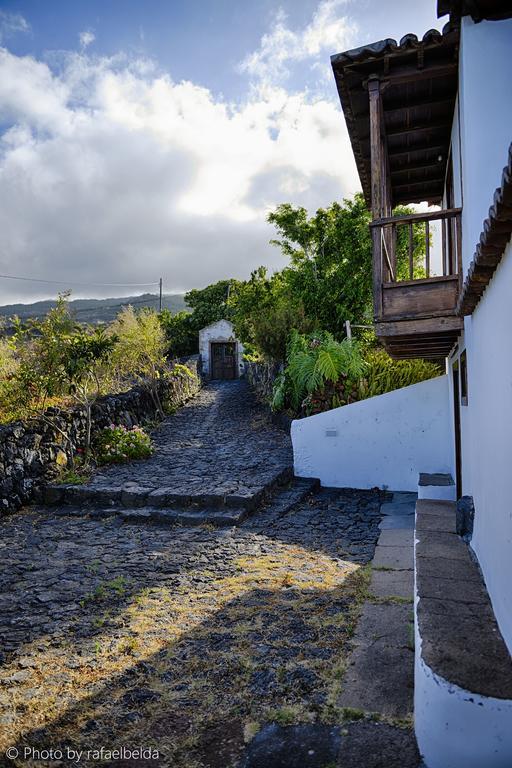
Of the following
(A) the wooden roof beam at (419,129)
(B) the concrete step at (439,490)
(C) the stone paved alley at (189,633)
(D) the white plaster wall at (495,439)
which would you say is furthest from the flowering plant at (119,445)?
(D) the white plaster wall at (495,439)

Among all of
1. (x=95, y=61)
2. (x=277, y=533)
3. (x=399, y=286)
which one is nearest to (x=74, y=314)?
(x=95, y=61)

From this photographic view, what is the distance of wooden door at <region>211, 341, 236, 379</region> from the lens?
91.7 ft

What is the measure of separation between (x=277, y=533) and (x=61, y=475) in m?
4.14

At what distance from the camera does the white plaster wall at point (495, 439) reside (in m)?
2.66

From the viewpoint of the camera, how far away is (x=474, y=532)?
416 centimetres

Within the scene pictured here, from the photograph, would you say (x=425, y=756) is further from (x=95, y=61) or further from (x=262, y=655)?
(x=95, y=61)

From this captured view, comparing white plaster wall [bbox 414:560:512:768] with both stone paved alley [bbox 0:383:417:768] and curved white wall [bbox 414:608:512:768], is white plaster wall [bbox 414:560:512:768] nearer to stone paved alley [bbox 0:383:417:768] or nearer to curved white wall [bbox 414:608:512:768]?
curved white wall [bbox 414:608:512:768]

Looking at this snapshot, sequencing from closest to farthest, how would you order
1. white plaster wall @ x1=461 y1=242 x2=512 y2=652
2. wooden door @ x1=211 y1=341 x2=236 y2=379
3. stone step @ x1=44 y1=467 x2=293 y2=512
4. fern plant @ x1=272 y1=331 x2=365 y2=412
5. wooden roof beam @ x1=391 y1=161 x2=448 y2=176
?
white plaster wall @ x1=461 y1=242 x2=512 y2=652
stone step @ x1=44 y1=467 x2=293 y2=512
wooden roof beam @ x1=391 y1=161 x2=448 y2=176
fern plant @ x1=272 y1=331 x2=365 y2=412
wooden door @ x1=211 y1=341 x2=236 y2=379

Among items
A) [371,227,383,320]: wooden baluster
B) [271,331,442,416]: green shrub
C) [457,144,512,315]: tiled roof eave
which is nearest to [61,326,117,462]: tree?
[271,331,442,416]: green shrub

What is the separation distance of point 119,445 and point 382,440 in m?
4.98

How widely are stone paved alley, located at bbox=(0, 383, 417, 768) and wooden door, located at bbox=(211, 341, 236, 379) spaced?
65.6ft

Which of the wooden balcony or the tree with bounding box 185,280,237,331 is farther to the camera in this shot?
the tree with bounding box 185,280,237,331

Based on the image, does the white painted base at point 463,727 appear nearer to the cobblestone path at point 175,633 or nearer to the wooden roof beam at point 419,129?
the cobblestone path at point 175,633

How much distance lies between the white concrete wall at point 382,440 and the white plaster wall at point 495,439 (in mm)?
4571
